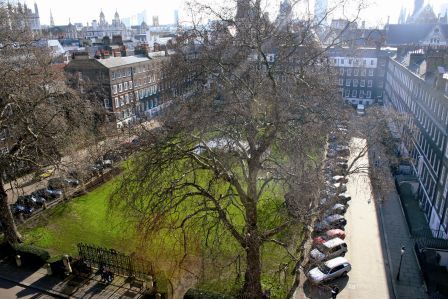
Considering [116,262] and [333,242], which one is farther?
[333,242]

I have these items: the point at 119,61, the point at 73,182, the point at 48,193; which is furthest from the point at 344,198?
the point at 119,61

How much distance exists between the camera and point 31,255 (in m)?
22.9

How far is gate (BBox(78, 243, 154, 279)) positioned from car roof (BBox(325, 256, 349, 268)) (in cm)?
998

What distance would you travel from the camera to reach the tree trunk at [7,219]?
24.0 meters

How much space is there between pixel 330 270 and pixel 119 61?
1603 inches

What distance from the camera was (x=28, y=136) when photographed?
23625mm

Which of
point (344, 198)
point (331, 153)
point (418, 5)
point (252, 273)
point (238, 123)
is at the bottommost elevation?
point (344, 198)

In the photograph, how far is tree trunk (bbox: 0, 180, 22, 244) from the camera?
24.0m

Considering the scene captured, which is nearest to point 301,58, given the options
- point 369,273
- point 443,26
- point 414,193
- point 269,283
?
point 269,283

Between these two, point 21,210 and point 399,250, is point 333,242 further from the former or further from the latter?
point 21,210

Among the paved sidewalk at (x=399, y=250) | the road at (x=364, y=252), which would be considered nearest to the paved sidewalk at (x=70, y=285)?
the road at (x=364, y=252)

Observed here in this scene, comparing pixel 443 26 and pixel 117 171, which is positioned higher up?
pixel 443 26

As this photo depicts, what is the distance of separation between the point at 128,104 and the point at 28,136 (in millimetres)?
29707

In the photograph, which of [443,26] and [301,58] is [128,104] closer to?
[301,58]
